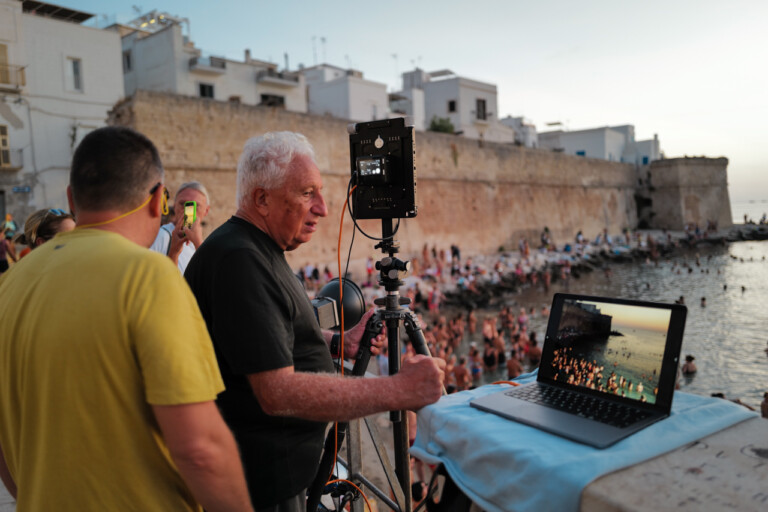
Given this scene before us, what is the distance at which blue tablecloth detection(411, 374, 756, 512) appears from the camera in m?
1.04

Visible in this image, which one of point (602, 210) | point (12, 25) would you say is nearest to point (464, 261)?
point (602, 210)

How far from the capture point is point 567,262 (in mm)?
23875

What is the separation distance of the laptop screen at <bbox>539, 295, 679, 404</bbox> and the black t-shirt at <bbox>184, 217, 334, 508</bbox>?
67 centimetres

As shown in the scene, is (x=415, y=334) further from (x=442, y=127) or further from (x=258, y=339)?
(x=442, y=127)

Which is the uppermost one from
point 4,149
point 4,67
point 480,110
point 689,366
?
point 480,110

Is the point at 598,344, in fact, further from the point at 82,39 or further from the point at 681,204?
the point at 681,204

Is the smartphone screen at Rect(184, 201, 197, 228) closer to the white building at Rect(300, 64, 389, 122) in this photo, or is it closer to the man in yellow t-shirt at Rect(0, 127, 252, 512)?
the man in yellow t-shirt at Rect(0, 127, 252, 512)

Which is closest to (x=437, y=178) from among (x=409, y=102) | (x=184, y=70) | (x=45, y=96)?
(x=184, y=70)

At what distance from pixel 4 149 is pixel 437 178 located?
14.4 metres

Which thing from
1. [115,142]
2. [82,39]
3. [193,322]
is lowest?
[193,322]

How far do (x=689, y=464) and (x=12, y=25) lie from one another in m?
17.5

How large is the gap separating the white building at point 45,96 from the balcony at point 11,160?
0.8 inches

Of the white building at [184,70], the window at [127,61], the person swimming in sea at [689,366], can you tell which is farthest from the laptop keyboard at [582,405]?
the window at [127,61]

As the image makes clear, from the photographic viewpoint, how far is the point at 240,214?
1.58 metres
